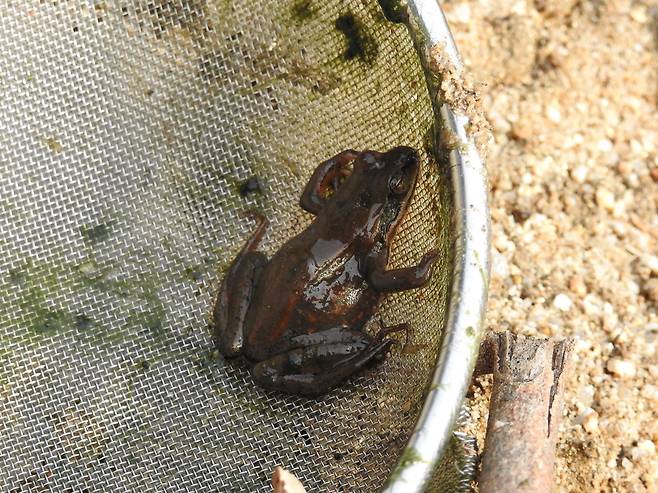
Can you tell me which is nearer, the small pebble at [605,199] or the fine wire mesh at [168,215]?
the fine wire mesh at [168,215]

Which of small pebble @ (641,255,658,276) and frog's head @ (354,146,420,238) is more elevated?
frog's head @ (354,146,420,238)

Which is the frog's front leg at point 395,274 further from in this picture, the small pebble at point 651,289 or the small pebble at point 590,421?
the small pebble at point 651,289

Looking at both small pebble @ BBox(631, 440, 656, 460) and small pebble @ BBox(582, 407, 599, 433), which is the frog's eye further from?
small pebble @ BBox(631, 440, 656, 460)

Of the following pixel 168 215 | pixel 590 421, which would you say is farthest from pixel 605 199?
pixel 168 215

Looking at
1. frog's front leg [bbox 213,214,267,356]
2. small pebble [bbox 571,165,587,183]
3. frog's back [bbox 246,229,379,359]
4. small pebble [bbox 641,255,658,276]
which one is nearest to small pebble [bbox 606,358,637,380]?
small pebble [bbox 641,255,658,276]

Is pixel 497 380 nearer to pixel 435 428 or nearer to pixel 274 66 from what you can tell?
pixel 435 428

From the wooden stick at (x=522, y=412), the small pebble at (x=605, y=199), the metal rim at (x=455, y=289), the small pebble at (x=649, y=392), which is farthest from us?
the small pebble at (x=605, y=199)

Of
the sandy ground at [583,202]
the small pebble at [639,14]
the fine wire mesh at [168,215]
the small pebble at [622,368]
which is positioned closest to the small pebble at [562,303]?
the sandy ground at [583,202]
